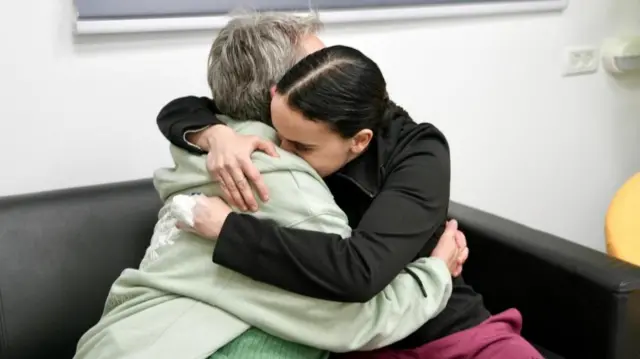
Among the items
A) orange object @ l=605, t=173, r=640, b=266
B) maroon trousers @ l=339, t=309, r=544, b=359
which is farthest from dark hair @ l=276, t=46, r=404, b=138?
orange object @ l=605, t=173, r=640, b=266

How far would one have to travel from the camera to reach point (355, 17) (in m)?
2.08

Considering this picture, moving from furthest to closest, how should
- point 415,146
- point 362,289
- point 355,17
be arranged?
point 355,17
point 415,146
point 362,289

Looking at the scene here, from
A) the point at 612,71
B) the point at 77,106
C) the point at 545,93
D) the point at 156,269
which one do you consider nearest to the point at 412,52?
the point at 545,93

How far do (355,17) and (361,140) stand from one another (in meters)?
0.86

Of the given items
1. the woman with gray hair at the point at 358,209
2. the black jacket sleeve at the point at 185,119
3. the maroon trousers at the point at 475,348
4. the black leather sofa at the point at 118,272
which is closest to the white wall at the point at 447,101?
the black leather sofa at the point at 118,272

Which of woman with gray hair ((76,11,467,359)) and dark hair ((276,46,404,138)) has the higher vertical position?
dark hair ((276,46,404,138))

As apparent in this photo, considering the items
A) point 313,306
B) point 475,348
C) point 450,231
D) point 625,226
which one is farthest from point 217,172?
point 625,226

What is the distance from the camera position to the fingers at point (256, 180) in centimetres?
121

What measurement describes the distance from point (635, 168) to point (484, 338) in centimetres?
165

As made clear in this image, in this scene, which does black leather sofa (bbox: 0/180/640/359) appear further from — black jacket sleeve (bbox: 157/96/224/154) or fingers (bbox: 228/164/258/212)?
fingers (bbox: 228/164/258/212)

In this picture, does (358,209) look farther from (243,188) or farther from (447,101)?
(447,101)

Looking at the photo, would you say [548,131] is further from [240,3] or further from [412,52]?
[240,3]

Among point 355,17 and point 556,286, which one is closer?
point 556,286

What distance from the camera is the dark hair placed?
121cm
